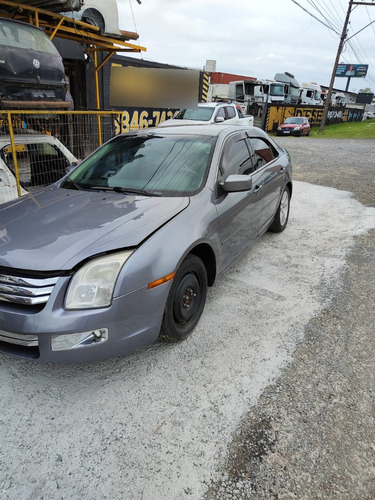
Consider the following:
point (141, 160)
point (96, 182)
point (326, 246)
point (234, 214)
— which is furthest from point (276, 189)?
point (96, 182)

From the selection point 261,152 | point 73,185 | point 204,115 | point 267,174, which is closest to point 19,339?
point 73,185

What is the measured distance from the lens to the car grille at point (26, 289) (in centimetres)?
211

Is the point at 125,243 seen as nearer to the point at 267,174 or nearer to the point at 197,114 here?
the point at 267,174

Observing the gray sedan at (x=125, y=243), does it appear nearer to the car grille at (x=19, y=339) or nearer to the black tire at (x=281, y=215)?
the car grille at (x=19, y=339)

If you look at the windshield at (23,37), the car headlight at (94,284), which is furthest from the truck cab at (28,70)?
the car headlight at (94,284)

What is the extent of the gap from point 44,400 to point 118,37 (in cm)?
901

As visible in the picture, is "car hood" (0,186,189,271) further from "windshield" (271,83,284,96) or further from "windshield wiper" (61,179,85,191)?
"windshield" (271,83,284,96)

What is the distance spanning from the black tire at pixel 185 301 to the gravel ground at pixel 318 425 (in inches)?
29.6

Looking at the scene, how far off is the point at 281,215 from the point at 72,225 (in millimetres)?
3416

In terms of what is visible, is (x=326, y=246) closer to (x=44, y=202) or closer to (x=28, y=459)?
(x=44, y=202)

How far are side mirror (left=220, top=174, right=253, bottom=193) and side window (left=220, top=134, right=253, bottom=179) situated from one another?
18 cm

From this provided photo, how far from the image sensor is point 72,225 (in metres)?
2.52

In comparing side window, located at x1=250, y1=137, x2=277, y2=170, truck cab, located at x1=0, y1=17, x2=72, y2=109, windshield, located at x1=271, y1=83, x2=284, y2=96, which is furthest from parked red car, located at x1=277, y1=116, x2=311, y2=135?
side window, located at x1=250, y1=137, x2=277, y2=170

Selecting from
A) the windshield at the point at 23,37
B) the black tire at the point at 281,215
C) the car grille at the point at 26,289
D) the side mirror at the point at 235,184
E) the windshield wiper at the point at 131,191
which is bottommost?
the black tire at the point at 281,215
